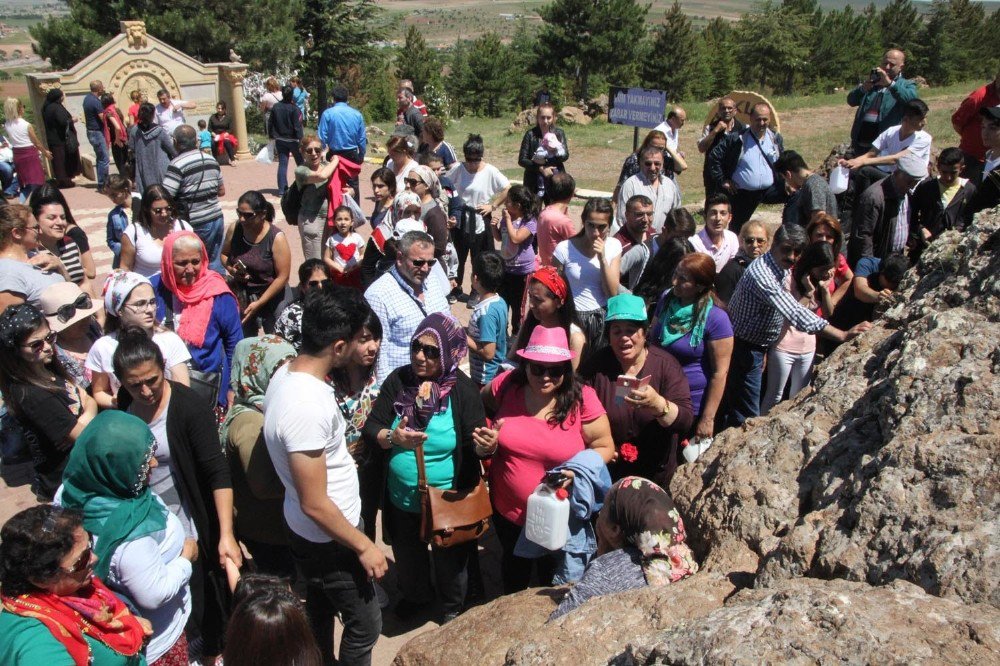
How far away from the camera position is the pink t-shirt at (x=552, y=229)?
671 centimetres

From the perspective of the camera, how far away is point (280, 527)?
153 inches

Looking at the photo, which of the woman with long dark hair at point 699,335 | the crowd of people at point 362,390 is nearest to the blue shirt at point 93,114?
the crowd of people at point 362,390

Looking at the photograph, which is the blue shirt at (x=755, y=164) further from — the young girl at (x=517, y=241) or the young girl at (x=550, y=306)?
the young girl at (x=550, y=306)

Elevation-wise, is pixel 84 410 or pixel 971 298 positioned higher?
pixel 971 298

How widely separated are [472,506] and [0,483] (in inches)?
146

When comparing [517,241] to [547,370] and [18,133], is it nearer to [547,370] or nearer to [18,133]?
[547,370]

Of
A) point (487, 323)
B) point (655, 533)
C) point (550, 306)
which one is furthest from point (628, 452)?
point (487, 323)

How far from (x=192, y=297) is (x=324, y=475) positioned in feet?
7.68

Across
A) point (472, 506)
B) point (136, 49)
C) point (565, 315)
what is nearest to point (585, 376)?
point (565, 315)

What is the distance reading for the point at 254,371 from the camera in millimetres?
4039

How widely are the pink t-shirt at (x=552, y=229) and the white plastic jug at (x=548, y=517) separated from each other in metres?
3.21

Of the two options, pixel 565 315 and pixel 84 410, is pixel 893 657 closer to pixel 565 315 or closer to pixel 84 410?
pixel 565 315

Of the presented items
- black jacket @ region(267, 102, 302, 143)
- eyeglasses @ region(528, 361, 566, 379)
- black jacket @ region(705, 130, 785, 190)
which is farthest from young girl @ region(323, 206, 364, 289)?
black jacket @ region(267, 102, 302, 143)

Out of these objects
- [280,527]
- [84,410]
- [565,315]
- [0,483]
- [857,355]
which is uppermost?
[857,355]
